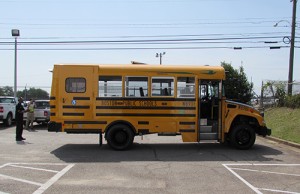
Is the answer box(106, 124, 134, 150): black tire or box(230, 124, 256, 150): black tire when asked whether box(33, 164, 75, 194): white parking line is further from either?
box(230, 124, 256, 150): black tire

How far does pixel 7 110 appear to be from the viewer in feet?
74.6

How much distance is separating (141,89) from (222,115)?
9.82ft

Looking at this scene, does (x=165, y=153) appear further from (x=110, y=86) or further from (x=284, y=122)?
(x=284, y=122)

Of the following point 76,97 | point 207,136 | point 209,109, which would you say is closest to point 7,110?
point 76,97

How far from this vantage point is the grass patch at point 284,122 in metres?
16.2

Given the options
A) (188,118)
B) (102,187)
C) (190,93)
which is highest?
(190,93)

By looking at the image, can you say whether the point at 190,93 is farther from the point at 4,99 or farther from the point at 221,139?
the point at 4,99

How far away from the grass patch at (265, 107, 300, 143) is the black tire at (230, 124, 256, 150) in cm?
248

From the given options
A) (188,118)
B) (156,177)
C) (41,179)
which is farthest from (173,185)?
(188,118)

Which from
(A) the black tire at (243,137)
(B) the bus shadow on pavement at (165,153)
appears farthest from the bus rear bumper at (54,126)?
(A) the black tire at (243,137)

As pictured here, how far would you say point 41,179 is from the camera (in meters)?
8.57

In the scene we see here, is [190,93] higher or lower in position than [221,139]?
higher

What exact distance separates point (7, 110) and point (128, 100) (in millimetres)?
12538

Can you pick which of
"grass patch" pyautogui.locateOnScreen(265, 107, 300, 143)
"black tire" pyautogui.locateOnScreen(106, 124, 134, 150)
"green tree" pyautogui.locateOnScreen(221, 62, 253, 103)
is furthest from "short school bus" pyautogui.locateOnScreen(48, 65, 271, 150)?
"green tree" pyautogui.locateOnScreen(221, 62, 253, 103)
